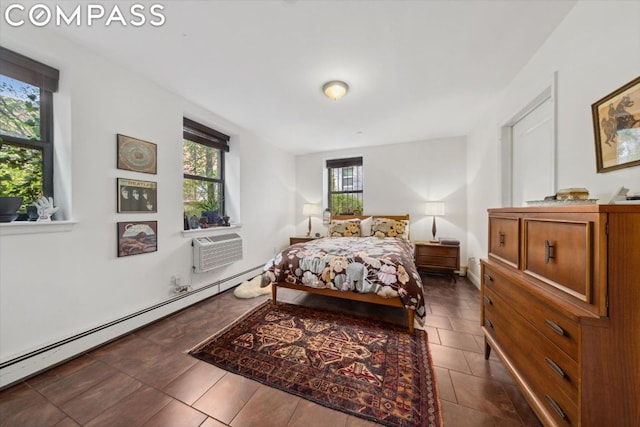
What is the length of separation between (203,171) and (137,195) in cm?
110

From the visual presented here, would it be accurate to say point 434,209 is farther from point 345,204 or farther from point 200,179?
point 200,179

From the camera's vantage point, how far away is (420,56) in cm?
188

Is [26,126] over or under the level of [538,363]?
over

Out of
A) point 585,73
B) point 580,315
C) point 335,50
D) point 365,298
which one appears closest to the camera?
point 580,315

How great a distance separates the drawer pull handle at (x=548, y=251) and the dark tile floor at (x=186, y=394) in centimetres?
91

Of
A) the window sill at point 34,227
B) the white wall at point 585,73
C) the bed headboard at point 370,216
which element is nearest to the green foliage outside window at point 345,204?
the bed headboard at point 370,216

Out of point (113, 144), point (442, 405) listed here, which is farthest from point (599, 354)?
point (113, 144)

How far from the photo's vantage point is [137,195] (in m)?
2.14

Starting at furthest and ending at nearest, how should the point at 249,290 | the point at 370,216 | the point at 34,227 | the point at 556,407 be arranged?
the point at 370,216 < the point at 249,290 < the point at 34,227 < the point at 556,407

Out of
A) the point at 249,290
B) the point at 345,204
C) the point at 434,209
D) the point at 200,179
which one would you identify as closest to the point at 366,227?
the point at 345,204

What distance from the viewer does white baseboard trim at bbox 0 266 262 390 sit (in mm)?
1449

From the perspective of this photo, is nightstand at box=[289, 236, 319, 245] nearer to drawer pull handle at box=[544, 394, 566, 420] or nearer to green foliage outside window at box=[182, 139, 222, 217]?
green foliage outside window at box=[182, 139, 222, 217]

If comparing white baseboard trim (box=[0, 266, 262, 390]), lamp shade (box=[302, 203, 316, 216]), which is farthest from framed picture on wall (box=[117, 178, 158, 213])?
lamp shade (box=[302, 203, 316, 216])

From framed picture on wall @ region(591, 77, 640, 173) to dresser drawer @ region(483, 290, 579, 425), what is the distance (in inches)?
36.2
